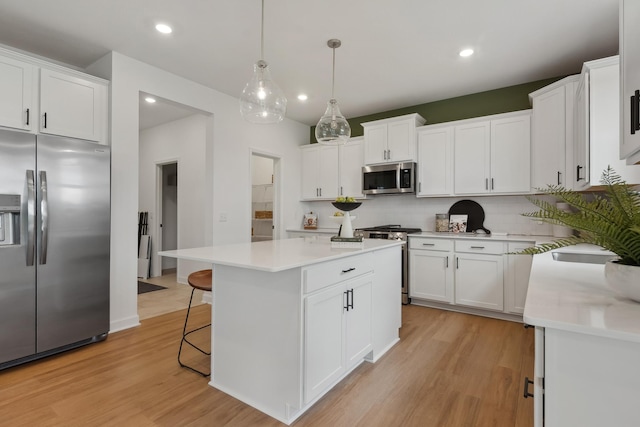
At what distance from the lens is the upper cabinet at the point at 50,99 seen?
8.20 feet

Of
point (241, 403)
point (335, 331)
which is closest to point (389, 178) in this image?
point (335, 331)

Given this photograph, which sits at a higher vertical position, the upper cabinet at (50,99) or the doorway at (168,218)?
the upper cabinet at (50,99)

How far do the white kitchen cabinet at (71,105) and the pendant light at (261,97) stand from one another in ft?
5.58

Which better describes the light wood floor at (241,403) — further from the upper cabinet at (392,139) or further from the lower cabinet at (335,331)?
the upper cabinet at (392,139)

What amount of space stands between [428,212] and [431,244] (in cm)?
77

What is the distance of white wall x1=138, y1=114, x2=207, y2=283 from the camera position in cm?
514

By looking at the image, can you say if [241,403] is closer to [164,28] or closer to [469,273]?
[469,273]

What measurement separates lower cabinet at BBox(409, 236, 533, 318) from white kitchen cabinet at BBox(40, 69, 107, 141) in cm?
365

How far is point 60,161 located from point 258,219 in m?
4.11

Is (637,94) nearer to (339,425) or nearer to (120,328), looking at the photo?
(339,425)

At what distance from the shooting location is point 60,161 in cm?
258

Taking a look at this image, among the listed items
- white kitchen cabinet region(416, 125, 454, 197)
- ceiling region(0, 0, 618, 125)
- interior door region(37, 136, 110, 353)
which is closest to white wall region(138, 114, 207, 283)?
ceiling region(0, 0, 618, 125)

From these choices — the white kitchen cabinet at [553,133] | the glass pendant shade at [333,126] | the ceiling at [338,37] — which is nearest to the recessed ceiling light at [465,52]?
the ceiling at [338,37]

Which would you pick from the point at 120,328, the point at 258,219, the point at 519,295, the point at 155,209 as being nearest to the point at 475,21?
the point at 519,295
